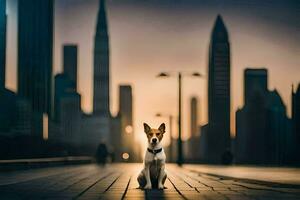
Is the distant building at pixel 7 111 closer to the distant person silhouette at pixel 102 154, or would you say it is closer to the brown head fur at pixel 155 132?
the distant person silhouette at pixel 102 154

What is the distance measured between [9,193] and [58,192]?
1.12 metres

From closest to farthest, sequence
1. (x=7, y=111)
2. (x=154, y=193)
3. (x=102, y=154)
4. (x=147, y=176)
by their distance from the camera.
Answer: (x=154, y=193)
(x=147, y=176)
(x=102, y=154)
(x=7, y=111)

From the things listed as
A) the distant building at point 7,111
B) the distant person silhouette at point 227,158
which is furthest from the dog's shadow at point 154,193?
the distant building at point 7,111

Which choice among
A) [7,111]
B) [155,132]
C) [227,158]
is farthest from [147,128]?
[7,111]

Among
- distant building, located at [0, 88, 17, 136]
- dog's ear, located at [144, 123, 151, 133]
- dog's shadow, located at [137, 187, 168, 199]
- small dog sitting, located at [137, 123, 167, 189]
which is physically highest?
distant building, located at [0, 88, 17, 136]

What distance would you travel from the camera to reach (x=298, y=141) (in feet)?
253

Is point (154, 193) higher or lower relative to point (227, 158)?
lower

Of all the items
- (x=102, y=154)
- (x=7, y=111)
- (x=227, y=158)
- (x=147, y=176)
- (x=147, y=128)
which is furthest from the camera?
(x=7, y=111)

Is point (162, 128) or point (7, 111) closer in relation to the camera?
point (162, 128)

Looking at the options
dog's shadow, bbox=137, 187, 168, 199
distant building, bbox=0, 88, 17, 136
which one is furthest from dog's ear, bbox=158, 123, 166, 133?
distant building, bbox=0, 88, 17, 136

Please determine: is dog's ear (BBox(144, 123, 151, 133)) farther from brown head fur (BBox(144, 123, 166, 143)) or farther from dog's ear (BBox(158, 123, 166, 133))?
dog's ear (BBox(158, 123, 166, 133))

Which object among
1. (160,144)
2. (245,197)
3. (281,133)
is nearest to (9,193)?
(160,144)

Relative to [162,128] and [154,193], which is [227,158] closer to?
[162,128]

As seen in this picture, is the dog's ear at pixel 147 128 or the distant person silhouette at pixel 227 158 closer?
the dog's ear at pixel 147 128
